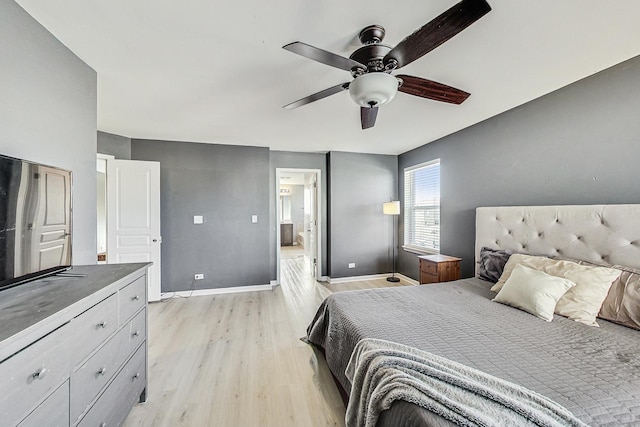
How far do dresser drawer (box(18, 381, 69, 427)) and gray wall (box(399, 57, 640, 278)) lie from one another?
352 centimetres

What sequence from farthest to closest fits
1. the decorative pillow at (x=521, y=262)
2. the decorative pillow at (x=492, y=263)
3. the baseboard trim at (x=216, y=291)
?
the baseboard trim at (x=216, y=291)
the decorative pillow at (x=492, y=263)
the decorative pillow at (x=521, y=262)

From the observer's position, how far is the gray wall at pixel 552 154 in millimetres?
1842

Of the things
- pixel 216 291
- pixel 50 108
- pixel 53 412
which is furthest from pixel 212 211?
pixel 53 412

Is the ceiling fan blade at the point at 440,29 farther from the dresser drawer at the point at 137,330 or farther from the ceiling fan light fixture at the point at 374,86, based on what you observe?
the dresser drawer at the point at 137,330

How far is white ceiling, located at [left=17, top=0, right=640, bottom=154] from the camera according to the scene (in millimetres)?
1321

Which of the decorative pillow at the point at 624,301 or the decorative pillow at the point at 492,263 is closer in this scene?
the decorative pillow at the point at 624,301

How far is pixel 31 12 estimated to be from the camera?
52.8 inches

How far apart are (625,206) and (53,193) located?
3737 mm

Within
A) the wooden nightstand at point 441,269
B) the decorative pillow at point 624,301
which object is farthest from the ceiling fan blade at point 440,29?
the wooden nightstand at point 441,269

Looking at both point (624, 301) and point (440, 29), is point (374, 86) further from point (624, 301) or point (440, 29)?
point (624, 301)

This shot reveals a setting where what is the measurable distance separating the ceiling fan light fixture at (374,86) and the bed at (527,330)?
145 centimetres

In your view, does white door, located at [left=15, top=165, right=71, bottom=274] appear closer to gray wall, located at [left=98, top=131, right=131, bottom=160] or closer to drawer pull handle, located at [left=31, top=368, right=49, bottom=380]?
drawer pull handle, located at [left=31, top=368, right=49, bottom=380]

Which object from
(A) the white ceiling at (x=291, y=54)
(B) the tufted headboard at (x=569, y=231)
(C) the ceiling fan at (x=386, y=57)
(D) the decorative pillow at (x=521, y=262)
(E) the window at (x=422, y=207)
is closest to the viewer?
(C) the ceiling fan at (x=386, y=57)

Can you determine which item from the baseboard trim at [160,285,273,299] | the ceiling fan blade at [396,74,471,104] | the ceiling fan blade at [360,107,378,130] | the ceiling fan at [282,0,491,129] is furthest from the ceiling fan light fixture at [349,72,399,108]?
the baseboard trim at [160,285,273,299]
